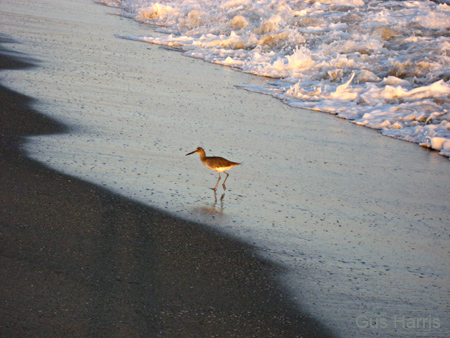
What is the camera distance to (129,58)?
13.4 metres

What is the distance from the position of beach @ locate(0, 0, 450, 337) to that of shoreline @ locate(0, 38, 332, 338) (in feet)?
0.04

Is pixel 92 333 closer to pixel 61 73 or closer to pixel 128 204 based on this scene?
pixel 128 204

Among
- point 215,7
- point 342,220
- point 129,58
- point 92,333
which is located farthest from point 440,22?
point 92,333

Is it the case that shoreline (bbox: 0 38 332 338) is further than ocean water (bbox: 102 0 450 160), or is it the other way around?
ocean water (bbox: 102 0 450 160)

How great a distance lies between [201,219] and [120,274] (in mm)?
1488

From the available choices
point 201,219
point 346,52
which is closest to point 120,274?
point 201,219

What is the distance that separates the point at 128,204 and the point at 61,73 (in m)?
5.86

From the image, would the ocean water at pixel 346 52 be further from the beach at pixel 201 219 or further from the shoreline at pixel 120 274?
the shoreline at pixel 120 274

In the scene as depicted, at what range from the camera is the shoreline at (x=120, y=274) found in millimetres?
3656

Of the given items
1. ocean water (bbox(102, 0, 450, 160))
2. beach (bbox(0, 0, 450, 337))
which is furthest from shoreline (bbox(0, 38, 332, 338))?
ocean water (bbox(102, 0, 450, 160))

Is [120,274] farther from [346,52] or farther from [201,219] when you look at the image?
[346,52]

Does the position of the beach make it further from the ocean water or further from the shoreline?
the ocean water

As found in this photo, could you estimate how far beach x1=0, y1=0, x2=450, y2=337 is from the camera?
3930mm

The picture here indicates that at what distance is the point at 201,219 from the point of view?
556 cm
